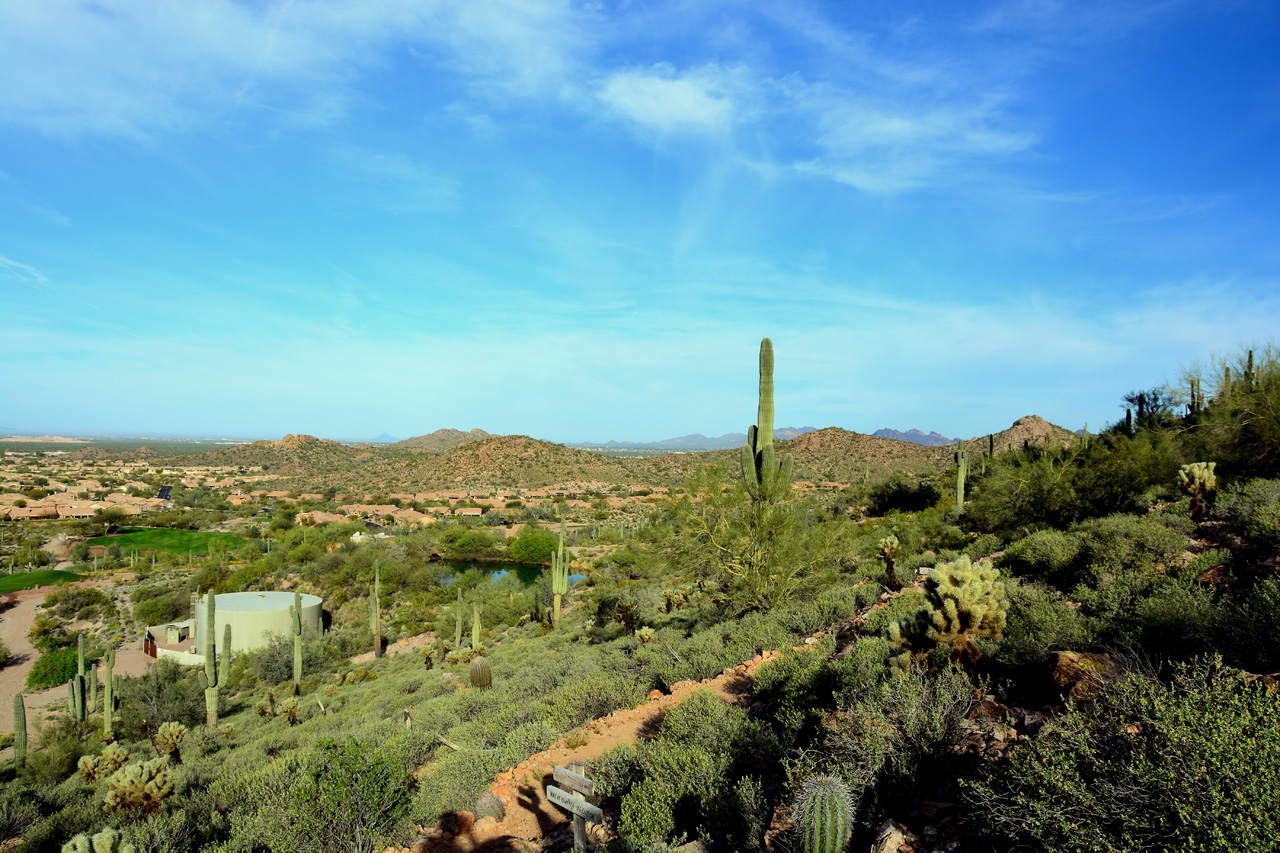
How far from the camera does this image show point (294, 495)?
66625 mm

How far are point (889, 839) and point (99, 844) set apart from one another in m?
7.60

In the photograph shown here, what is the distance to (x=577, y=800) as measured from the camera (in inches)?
213

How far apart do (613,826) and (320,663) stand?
2192 cm

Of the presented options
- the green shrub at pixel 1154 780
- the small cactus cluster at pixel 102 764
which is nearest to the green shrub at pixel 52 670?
the small cactus cluster at pixel 102 764

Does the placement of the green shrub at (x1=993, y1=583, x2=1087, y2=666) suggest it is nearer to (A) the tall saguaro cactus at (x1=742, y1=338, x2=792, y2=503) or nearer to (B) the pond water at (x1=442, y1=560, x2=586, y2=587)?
(A) the tall saguaro cactus at (x1=742, y1=338, x2=792, y2=503)

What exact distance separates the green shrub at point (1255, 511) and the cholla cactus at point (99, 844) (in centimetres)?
1379

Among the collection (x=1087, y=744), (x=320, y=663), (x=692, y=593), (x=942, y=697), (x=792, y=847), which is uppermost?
(x=1087, y=744)

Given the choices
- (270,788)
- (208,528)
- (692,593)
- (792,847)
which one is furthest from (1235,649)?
(208,528)

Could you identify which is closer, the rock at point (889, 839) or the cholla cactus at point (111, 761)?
the rock at point (889, 839)

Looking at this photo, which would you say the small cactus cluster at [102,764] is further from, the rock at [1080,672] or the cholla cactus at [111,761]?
the rock at [1080,672]

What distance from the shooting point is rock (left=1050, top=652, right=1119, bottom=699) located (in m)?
4.49

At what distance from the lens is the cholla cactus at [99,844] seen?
224 inches

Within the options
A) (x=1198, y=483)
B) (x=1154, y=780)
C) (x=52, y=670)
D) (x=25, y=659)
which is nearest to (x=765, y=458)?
(x=1198, y=483)

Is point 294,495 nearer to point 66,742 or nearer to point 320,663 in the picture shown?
point 320,663
